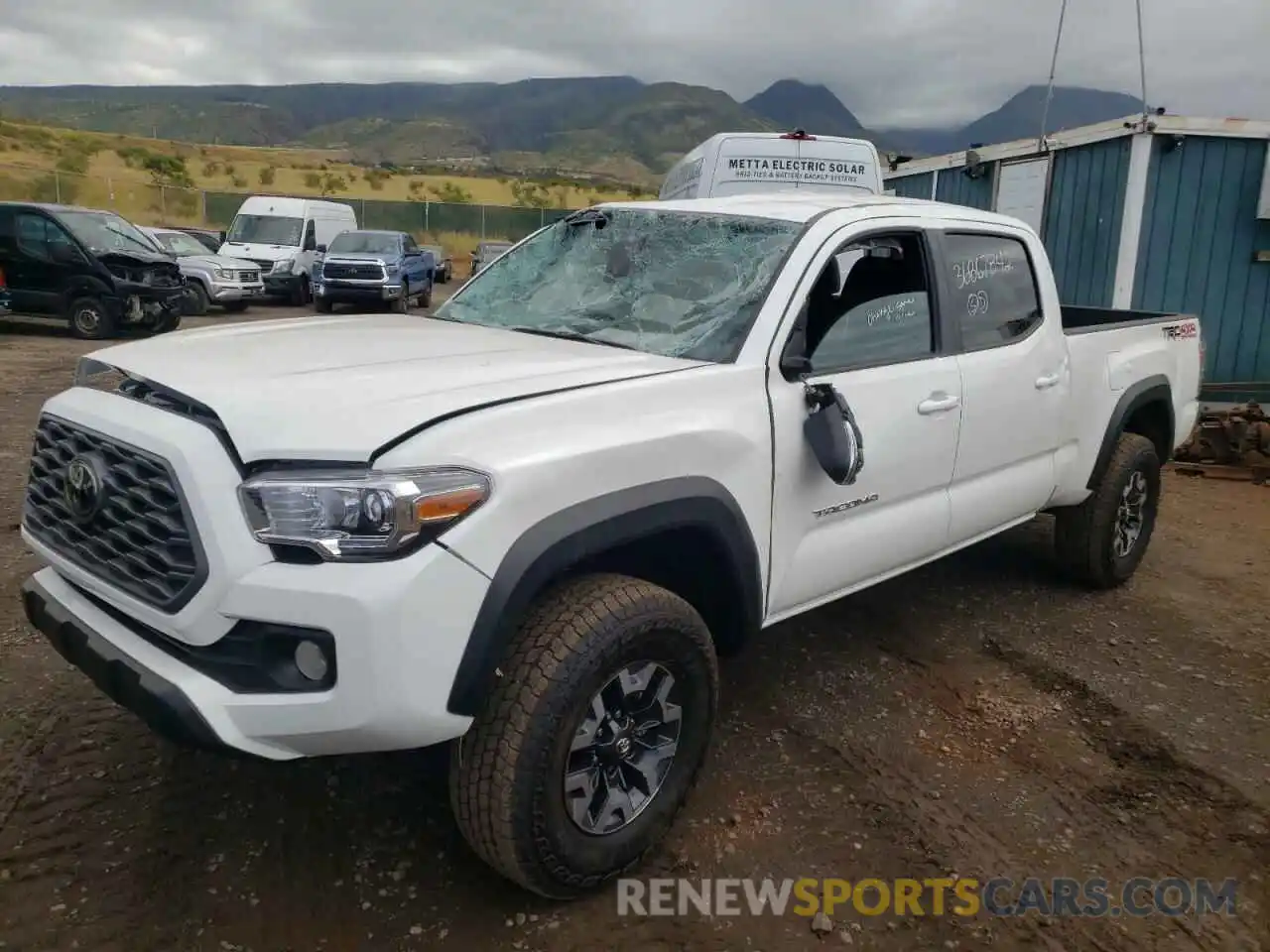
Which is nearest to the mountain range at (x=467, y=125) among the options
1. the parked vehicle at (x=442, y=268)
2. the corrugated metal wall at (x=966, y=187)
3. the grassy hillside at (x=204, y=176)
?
the grassy hillside at (x=204, y=176)

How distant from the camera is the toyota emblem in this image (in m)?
2.48

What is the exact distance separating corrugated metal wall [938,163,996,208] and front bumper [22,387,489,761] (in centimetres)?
1103

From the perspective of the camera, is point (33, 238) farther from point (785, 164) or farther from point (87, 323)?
point (785, 164)

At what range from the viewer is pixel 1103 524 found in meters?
4.91

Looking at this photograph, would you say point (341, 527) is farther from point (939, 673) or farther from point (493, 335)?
point (939, 673)

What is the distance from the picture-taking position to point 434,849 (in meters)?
2.82

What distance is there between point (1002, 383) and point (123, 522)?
318 centimetres

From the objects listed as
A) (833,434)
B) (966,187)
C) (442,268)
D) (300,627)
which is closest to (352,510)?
(300,627)

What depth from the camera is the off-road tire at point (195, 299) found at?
59.1 ft

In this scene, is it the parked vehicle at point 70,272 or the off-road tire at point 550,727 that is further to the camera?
the parked vehicle at point 70,272

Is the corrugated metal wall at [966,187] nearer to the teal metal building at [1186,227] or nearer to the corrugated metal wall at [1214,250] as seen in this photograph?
the teal metal building at [1186,227]

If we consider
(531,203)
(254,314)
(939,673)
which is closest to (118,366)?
(939,673)

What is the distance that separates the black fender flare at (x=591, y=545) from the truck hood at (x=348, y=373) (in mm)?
351

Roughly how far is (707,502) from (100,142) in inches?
2209
